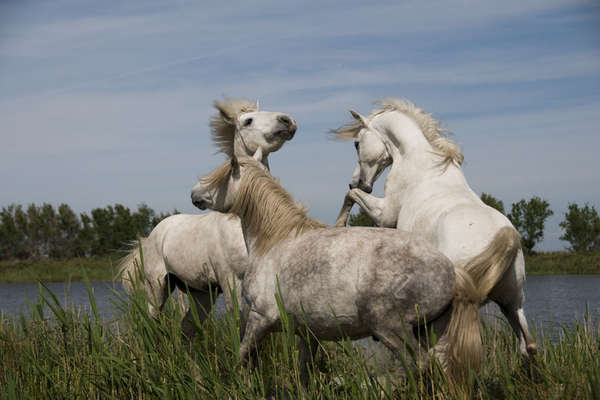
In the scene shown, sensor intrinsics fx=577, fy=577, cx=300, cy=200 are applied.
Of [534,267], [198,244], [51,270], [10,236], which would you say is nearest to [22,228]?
[10,236]

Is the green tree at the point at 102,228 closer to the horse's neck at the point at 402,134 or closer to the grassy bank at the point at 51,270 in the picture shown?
the grassy bank at the point at 51,270

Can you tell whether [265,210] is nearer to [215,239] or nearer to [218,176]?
[218,176]

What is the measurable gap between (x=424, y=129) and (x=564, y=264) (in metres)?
38.0

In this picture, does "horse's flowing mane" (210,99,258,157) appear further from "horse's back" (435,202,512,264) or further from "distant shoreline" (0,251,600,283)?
"distant shoreline" (0,251,600,283)

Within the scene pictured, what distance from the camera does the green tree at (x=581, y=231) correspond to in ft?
143

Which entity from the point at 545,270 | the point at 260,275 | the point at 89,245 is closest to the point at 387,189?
the point at 260,275

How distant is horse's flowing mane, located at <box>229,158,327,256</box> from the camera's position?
424cm

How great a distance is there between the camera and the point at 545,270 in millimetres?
39812

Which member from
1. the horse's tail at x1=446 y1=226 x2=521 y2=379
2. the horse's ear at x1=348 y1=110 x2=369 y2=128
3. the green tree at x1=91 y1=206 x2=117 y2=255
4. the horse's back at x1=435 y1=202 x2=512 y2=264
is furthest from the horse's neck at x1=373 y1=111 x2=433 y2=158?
the green tree at x1=91 y1=206 x2=117 y2=255

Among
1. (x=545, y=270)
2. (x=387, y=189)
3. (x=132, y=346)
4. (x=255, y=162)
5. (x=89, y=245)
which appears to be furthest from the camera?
(x=89, y=245)

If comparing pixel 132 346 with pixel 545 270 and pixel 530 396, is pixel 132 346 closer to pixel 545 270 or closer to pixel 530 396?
pixel 530 396

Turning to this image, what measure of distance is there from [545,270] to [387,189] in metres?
37.9

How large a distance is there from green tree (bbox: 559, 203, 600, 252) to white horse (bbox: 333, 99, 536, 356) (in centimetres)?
4136

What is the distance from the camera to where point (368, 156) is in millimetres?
6266
